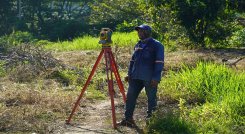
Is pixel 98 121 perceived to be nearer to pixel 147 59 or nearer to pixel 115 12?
pixel 147 59

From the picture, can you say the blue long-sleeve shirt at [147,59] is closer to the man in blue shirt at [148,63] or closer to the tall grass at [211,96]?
the man in blue shirt at [148,63]

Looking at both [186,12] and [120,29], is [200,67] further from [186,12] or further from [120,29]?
[120,29]

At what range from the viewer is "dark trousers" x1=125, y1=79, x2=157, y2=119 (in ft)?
22.6

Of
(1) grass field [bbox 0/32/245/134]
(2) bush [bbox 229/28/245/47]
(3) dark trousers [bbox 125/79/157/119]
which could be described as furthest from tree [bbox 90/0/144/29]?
(3) dark trousers [bbox 125/79/157/119]

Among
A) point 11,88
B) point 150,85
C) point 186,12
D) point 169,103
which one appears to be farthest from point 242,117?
point 186,12

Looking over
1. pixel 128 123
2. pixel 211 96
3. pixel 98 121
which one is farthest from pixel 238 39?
pixel 128 123

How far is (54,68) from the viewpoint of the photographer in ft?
37.8

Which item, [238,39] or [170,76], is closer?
[170,76]

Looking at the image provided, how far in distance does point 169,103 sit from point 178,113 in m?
1.76

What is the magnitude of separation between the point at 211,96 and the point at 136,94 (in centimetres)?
159

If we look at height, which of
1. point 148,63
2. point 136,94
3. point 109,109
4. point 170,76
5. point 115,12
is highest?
point 148,63

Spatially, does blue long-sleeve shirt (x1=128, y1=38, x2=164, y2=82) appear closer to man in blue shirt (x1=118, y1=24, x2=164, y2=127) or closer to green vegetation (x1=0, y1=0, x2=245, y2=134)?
man in blue shirt (x1=118, y1=24, x2=164, y2=127)

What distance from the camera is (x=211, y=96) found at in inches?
314

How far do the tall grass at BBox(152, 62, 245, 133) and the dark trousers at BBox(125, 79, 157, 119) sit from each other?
47cm
